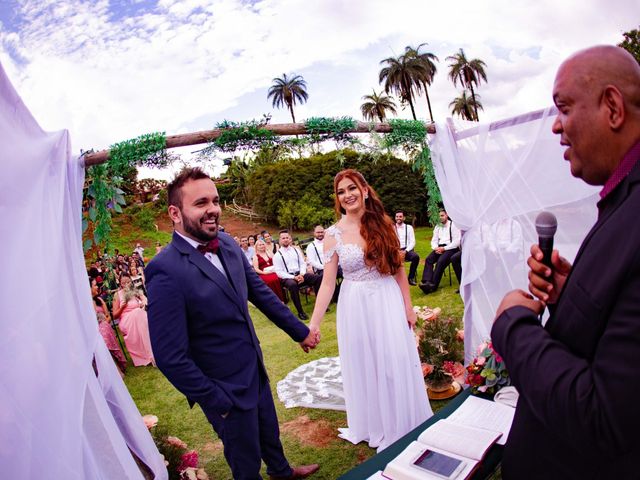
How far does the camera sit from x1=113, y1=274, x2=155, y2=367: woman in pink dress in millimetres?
8031

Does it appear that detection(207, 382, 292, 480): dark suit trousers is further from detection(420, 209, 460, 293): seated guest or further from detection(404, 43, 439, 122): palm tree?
detection(404, 43, 439, 122): palm tree

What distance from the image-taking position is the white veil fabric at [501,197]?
3.99 meters

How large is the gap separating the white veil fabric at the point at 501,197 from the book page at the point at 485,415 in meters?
2.07

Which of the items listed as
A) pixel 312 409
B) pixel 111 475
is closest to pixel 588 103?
pixel 111 475

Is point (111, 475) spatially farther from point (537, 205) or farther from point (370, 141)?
point (537, 205)

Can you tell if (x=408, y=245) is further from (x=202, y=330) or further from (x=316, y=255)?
(x=202, y=330)

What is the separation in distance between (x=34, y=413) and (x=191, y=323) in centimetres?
96

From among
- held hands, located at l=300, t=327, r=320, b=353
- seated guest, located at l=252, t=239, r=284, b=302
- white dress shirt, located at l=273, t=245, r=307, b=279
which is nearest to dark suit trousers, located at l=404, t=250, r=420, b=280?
white dress shirt, located at l=273, t=245, r=307, b=279

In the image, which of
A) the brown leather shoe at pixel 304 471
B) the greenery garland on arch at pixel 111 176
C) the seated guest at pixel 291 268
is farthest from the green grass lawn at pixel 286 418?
the greenery garland on arch at pixel 111 176

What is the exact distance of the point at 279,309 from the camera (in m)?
3.56

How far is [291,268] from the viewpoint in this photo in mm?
11164

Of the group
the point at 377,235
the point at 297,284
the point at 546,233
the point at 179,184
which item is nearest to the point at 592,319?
the point at 546,233

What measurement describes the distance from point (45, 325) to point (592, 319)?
8.61 ft

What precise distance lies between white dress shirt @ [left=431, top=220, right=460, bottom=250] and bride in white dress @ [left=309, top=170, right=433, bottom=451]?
20.9ft
